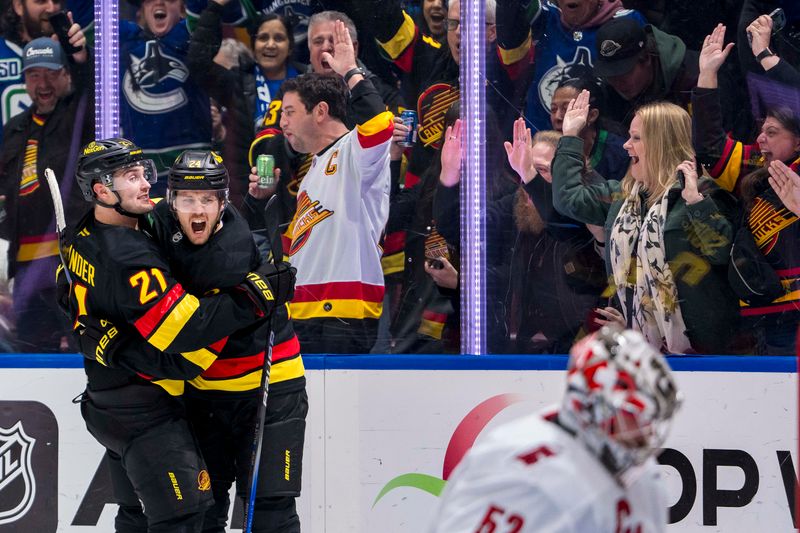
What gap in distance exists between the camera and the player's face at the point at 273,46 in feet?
14.1

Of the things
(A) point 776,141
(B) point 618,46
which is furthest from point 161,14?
(A) point 776,141

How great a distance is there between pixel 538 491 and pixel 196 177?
2.02 metres

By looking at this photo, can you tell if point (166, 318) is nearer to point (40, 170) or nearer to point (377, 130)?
point (377, 130)

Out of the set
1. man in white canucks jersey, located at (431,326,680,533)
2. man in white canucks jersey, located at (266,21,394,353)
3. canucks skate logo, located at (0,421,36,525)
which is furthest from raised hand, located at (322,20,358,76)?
man in white canucks jersey, located at (431,326,680,533)

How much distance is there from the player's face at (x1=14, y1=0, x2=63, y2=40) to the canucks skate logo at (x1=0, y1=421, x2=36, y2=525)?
4.85ft

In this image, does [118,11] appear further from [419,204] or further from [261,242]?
[419,204]

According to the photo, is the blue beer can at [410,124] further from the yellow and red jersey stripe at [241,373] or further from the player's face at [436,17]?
the yellow and red jersey stripe at [241,373]

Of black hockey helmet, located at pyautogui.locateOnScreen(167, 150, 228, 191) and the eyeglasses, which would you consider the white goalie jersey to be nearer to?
black hockey helmet, located at pyautogui.locateOnScreen(167, 150, 228, 191)

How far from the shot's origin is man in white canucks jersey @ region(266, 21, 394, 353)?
4203 millimetres

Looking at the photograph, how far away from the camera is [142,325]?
3.22m

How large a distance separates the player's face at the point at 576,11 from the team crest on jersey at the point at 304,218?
42.7 inches

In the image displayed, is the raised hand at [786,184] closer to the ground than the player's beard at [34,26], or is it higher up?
closer to the ground

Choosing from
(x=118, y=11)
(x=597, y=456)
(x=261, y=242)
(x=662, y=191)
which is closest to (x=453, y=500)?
(x=597, y=456)

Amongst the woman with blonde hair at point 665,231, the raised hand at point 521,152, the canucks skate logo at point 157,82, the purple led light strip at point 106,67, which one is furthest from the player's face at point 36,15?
the woman with blonde hair at point 665,231
